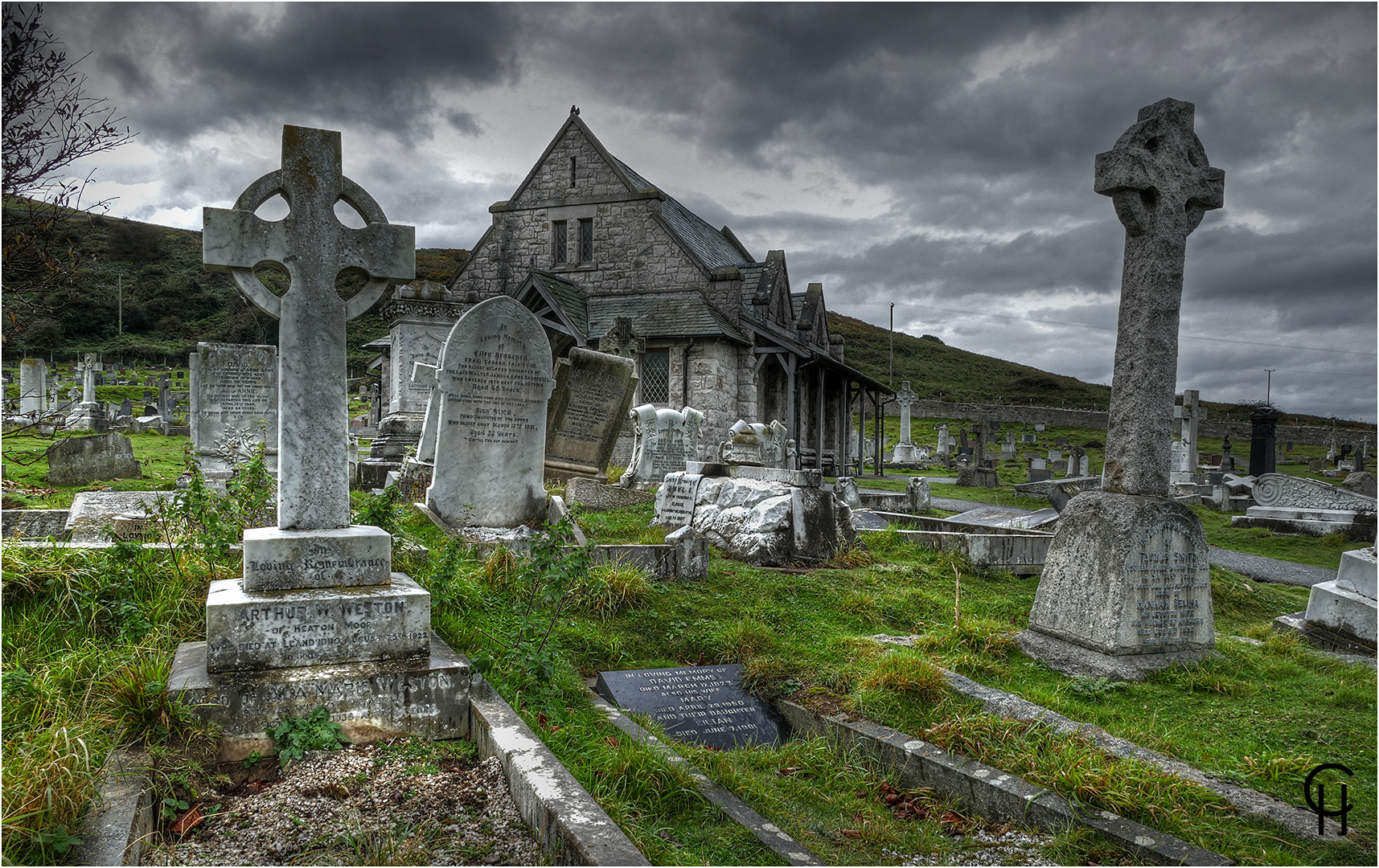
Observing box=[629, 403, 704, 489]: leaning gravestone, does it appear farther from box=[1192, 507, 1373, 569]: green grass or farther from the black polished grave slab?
box=[1192, 507, 1373, 569]: green grass

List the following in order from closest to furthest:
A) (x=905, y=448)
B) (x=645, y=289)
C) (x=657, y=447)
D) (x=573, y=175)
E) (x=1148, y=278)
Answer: (x=1148, y=278) → (x=657, y=447) → (x=645, y=289) → (x=573, y=175) → (x=905, y=448)

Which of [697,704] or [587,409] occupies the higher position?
[587,409]

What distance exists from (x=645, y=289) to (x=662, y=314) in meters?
1.80

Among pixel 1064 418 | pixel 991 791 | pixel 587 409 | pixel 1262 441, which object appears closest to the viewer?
pixel 991 791

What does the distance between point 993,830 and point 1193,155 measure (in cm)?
490

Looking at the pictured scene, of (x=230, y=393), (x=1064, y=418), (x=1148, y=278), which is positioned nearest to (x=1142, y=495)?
(x=1148, y=278)


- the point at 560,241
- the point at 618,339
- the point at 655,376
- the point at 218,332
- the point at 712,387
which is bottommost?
the point at 712,387

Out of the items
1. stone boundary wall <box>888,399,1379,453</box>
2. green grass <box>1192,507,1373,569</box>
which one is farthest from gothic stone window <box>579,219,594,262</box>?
stone boundary wall <box>888,399,1379,453</box>

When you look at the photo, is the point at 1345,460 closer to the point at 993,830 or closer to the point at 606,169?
the point at 606,169

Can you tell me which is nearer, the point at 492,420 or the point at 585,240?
the point at 492,420

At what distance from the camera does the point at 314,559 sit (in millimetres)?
3721

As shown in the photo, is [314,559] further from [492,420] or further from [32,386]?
[32,386]

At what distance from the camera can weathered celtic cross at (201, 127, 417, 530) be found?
3.83 metres

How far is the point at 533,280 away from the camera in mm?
22094
